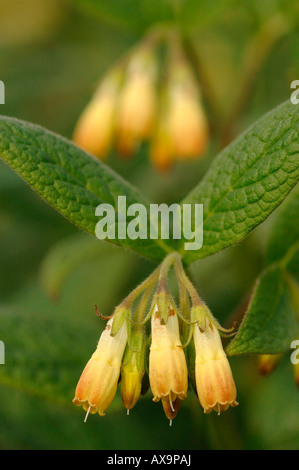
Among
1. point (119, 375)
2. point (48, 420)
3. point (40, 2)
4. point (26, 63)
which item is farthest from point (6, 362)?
point (40, 2)

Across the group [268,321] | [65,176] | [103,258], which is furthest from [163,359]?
[103,258]

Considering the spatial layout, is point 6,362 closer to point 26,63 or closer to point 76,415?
point 76,415

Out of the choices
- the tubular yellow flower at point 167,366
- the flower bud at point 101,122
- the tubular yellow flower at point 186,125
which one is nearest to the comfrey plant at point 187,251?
the tubular yellow flower at point 167,366

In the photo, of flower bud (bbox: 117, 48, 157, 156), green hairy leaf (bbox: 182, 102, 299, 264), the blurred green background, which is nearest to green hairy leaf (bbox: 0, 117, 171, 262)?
green hairy leaf (bbox: 182, 102, 299, 264)

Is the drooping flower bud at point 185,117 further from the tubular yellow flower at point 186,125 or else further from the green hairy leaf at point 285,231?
the green hairy leaf at point 285,231

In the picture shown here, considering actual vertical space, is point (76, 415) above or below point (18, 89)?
below

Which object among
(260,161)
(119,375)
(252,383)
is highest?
(260,161)
